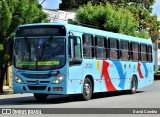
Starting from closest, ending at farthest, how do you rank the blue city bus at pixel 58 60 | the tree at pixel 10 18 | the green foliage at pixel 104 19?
the blue city bus at pixel 58 60 < the tree at pixel 10 18 < the green foliage at pixel 104 19

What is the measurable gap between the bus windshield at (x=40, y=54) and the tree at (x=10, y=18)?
7.46 meters

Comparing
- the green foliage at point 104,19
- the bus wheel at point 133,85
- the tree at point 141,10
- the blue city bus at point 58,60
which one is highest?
the tree at point 141,10

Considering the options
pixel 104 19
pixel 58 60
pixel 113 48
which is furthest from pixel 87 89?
pixel 104 19

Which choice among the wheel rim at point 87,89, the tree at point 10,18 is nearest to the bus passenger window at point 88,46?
the wheel rim at point 87,89

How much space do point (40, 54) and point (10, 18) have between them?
8158 mm

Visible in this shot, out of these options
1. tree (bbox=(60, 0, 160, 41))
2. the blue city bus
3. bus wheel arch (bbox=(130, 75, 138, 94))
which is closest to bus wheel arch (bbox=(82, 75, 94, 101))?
the blue city bus

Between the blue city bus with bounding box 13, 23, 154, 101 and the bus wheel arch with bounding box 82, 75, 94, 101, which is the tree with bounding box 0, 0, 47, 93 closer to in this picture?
the blue city bus with bounding box 13, 23, 154, 101

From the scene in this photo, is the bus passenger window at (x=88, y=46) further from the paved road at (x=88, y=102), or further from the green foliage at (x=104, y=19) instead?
the green foliage at (x=104, y=19)

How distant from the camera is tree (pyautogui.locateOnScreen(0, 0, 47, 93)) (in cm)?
2475

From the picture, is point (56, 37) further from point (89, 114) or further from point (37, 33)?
point (89, 114)

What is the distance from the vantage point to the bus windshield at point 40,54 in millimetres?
16969

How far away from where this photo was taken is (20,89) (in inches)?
683

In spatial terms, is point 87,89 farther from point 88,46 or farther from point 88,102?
point 88,46

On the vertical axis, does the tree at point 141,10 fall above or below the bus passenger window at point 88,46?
above
